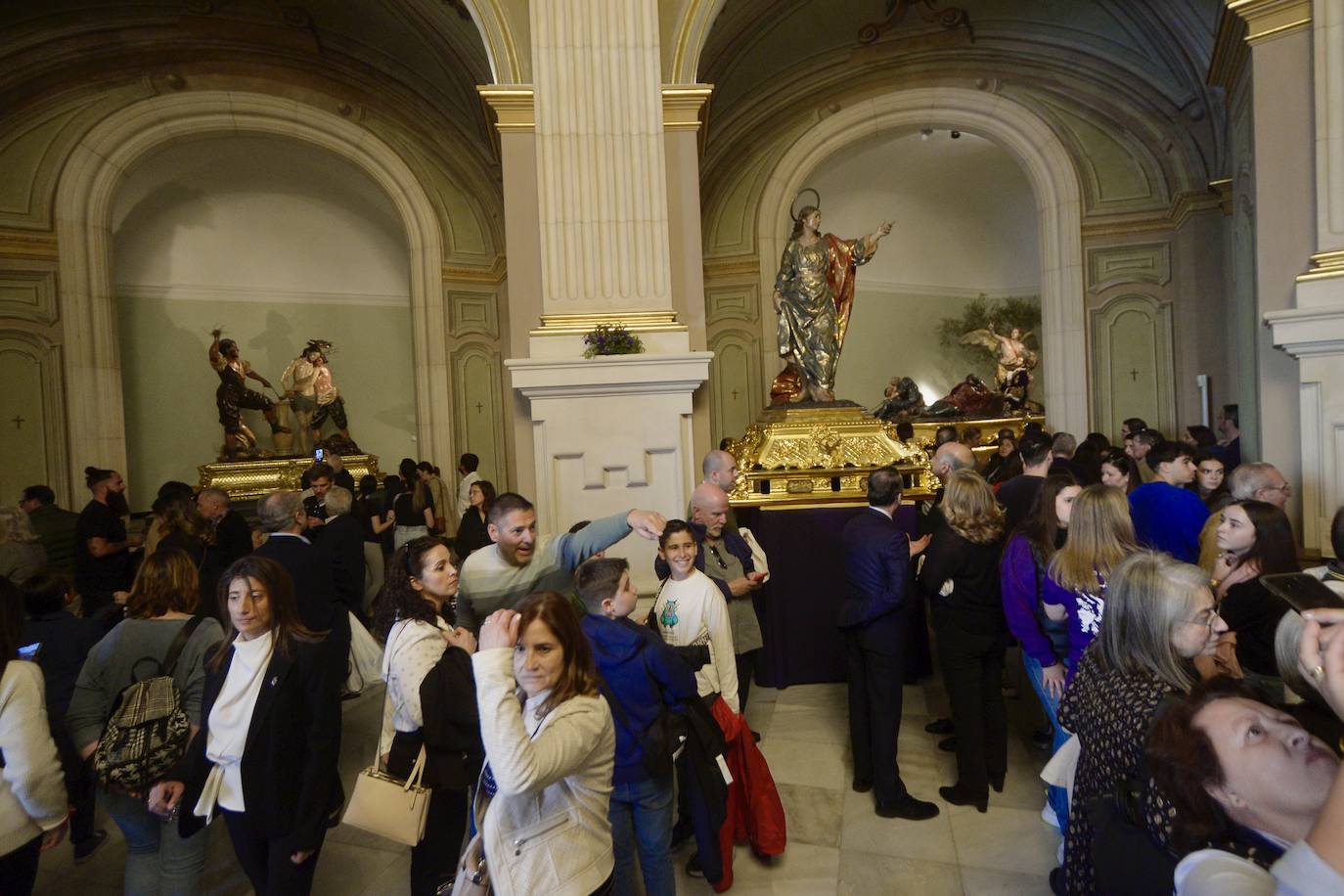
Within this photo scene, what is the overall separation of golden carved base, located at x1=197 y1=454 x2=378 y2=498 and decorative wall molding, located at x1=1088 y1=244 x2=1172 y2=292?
33.6 feet

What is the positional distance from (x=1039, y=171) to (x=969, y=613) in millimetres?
9886

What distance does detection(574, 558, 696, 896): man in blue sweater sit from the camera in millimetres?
2539

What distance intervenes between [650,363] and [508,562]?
260 cm

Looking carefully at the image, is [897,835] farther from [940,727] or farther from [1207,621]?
[1207,621]

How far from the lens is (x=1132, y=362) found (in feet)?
36.7

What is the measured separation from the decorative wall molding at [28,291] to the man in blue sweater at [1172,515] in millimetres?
11029

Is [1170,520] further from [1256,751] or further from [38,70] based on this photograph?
[38,70]

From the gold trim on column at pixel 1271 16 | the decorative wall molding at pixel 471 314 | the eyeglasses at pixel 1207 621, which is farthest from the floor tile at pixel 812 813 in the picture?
the decorative wall molding at pixel 471 314

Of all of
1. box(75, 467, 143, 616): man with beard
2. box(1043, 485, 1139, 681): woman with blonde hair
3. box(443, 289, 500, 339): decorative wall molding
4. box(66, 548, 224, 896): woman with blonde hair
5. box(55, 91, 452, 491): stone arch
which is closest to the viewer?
box(66, 548, 224, 896): woman with blonde hair

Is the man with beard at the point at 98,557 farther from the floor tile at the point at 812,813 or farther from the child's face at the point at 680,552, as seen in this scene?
the floor tile at the point at 812,813

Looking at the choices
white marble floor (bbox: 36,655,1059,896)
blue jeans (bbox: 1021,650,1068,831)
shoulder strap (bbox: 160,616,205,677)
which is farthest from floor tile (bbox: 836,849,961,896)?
shoulder strap (bbox: 160,616,205,677)

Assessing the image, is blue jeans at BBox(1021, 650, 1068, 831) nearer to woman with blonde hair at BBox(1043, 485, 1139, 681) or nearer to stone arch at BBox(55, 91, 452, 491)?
woman with blonde hair at BBox(1043, 485, 1139, 681)

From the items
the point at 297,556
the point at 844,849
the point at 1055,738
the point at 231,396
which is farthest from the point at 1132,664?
the point at 231,396

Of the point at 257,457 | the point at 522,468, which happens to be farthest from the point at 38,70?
the point at 522,468
